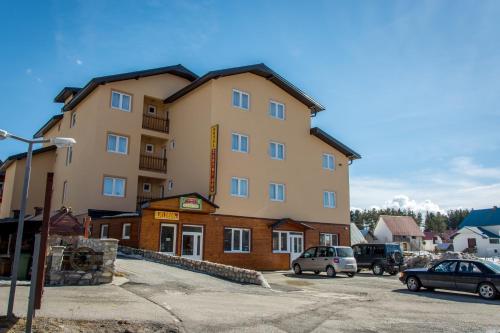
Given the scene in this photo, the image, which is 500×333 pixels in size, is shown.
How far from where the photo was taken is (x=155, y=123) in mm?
31078

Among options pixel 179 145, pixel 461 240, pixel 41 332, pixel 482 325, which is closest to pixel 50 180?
pixel 41 332

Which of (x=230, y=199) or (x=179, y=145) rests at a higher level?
(x=179, y=145)

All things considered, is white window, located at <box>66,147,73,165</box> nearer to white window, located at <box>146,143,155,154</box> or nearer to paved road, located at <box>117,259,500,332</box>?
white window, located at <box>146,143,155,154</box>

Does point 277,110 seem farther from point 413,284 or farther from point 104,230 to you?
point 413,284

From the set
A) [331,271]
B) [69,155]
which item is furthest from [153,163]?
[331,271]

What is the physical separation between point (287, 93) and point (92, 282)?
2192 centimetres

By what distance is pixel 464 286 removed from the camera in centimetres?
1539

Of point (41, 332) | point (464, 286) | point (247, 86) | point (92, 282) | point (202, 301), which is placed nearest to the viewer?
point (41, 332)

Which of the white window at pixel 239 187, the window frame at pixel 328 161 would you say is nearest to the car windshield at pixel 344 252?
the white window at pixel 239 187

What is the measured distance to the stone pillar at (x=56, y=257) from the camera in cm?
1320

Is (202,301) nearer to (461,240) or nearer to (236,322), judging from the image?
(236,322)

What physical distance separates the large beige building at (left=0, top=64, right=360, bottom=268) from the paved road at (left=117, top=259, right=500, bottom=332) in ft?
34.0

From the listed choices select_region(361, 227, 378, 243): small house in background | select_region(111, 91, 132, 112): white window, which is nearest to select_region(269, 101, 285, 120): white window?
select_region(111, 91, 132, 112): white window

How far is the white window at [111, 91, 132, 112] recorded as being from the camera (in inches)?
1138
